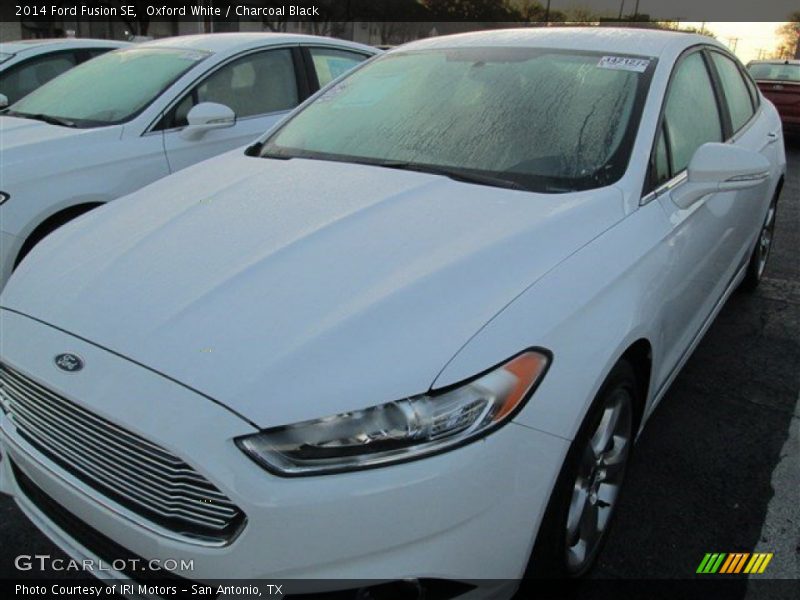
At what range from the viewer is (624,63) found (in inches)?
106

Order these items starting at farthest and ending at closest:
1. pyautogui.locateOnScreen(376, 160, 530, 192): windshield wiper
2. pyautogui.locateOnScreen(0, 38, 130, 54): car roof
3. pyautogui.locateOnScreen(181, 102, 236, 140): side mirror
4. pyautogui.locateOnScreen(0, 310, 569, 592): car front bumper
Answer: pyautogui.locateOnScreen(0, 38, 130, 54): car roof < pyautogui.locateOnScreen(181, 102, 236, 140): side mirror < pyautogui.locateOnScreen(376, 160, 530, 192): windshield wiper < pyautogui.locateOnScreen(0, 310, 569, 592): car front bumper

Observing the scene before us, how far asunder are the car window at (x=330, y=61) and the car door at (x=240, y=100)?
199 mm

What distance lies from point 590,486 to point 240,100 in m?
3.52

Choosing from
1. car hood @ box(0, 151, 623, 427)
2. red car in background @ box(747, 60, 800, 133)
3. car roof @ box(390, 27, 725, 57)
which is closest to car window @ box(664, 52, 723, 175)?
car roof @ box(390, 27, 725, 57)

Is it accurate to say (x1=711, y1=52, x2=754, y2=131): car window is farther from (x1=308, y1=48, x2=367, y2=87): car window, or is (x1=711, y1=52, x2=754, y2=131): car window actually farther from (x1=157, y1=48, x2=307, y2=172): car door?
(x1=157, y1=48, x2=307, y2=172): car door

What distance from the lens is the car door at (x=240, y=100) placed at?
4.09 metres

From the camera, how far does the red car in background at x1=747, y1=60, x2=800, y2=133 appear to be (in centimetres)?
1162

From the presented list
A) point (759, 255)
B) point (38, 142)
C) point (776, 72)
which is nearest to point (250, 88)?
point (38, 142)

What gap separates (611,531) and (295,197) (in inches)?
61.6

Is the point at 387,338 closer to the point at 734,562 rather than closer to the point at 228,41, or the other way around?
the point at 734,562

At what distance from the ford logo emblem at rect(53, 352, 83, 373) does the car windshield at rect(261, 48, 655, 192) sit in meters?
1.31

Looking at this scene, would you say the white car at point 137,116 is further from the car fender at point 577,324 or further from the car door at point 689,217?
the car fender at point 577,324

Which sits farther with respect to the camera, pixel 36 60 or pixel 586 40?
pixel 36 60

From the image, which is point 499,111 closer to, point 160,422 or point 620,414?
point 620,414
